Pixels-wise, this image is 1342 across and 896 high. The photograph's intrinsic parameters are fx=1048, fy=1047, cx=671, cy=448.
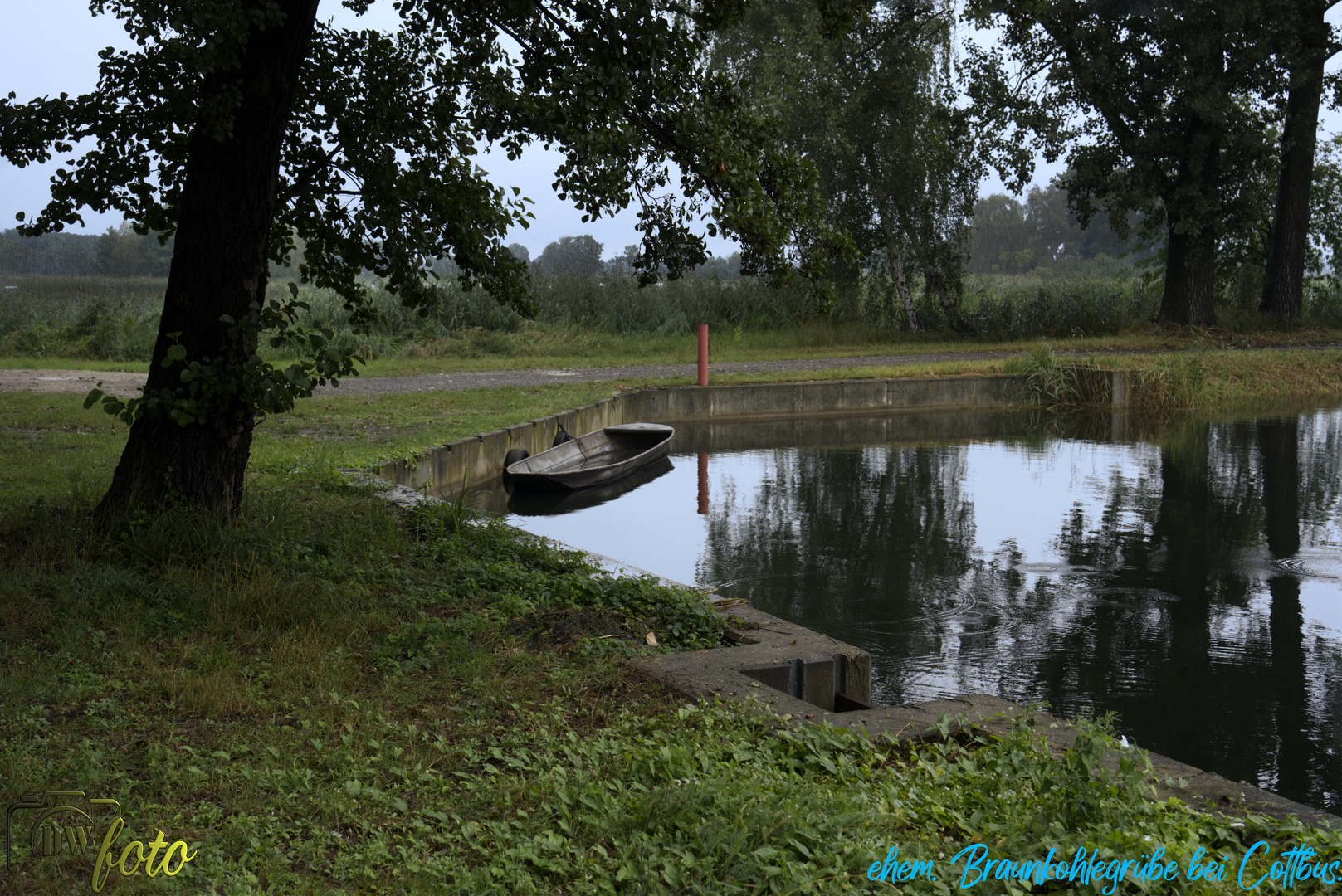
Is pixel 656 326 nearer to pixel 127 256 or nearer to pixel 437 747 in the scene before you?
pixel 437 747

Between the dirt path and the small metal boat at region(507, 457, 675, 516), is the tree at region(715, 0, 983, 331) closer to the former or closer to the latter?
the dirt path

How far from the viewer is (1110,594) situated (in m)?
7.09

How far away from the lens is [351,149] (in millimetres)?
5914

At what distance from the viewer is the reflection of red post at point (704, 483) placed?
10.1 metres

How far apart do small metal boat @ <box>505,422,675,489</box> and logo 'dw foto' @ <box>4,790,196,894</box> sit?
742cm

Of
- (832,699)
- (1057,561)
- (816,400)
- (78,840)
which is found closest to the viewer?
(78,840)

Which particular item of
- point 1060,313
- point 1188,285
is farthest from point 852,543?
point 1188,285

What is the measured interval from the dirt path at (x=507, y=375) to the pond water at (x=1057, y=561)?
346 centimetres

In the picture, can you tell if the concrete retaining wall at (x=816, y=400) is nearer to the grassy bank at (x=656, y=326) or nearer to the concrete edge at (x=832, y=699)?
the grassy bank at (x=656, y=326)

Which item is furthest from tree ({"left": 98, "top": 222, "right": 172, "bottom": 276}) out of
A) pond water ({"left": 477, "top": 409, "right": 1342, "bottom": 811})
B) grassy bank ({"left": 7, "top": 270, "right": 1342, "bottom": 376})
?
pond water ({"left": 477, "top": 409, "right": 1342, "bottom": 811})

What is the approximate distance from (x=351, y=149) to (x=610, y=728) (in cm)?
395

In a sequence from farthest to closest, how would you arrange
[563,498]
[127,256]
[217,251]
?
1. [127,256]
2. [563,498]
3. [217,251]

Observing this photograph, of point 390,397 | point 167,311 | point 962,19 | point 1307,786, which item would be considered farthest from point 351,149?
point 962,19

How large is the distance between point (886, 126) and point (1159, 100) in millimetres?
5236
